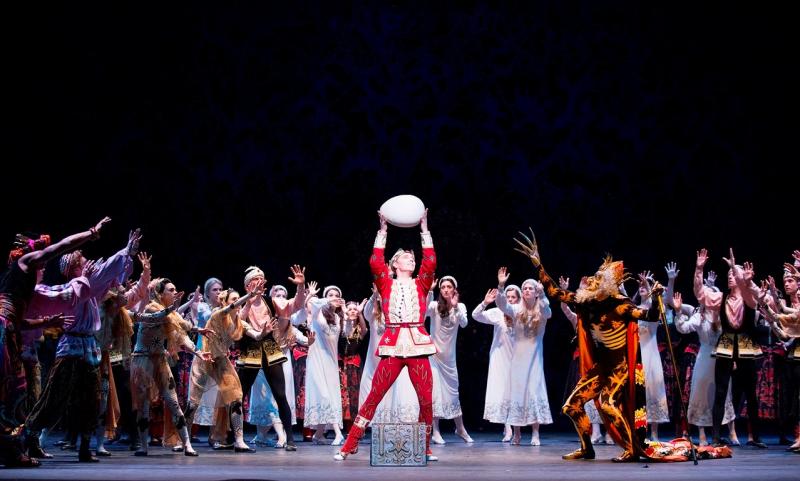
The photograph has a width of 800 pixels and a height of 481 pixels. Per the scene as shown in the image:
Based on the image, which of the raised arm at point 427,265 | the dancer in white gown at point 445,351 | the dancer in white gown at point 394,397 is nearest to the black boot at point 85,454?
the raised arm at point 427,265

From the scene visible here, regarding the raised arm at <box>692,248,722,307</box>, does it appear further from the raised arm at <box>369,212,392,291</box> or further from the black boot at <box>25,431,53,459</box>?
the black boot at <box>25,431,53,459</box>

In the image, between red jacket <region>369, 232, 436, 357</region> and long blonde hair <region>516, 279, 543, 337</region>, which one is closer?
red jacket <region>369, 232, 436, 357</region>

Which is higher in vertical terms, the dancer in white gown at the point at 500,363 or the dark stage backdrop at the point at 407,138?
the dark stage backdrop at the point at 407,138

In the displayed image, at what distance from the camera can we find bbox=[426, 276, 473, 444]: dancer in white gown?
8794 mm

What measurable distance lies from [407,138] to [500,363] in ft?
11.1

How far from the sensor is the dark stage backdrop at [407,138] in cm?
1084

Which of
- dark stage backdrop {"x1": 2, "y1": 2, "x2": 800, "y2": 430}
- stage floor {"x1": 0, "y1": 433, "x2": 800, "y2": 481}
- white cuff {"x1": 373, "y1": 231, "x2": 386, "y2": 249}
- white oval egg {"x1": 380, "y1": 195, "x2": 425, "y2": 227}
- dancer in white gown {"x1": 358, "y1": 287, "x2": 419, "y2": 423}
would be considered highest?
dark stage backdrop {"x1": 2, "y1": 2, "x2": 800, "y2": 430}

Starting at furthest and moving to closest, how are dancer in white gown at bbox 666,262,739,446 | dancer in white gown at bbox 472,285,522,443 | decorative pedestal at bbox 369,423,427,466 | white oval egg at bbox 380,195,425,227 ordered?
dancer in white gown at bbox 472,285,522,443, dancer in white gown at bbox 666,262,739,446, white oval egg at bbox 380,195,425,227, decorative pedestal at bbox 369,423,427,466

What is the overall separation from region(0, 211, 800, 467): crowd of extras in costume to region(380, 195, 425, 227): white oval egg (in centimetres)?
8

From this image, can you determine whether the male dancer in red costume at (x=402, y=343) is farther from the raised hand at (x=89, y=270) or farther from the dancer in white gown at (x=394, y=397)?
the raised hand at (x=89, y=270)

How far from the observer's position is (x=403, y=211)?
6.94 metres

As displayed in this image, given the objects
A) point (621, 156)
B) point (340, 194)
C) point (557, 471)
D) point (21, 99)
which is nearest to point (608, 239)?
point (621, 156)

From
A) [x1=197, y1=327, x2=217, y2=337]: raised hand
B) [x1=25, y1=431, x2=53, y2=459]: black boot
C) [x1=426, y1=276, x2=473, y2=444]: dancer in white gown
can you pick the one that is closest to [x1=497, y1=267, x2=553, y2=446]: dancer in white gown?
[x1=426, y1=276, x2=473, y2=444]: dancer in white gown

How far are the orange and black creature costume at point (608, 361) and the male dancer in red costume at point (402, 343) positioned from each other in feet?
3.30
